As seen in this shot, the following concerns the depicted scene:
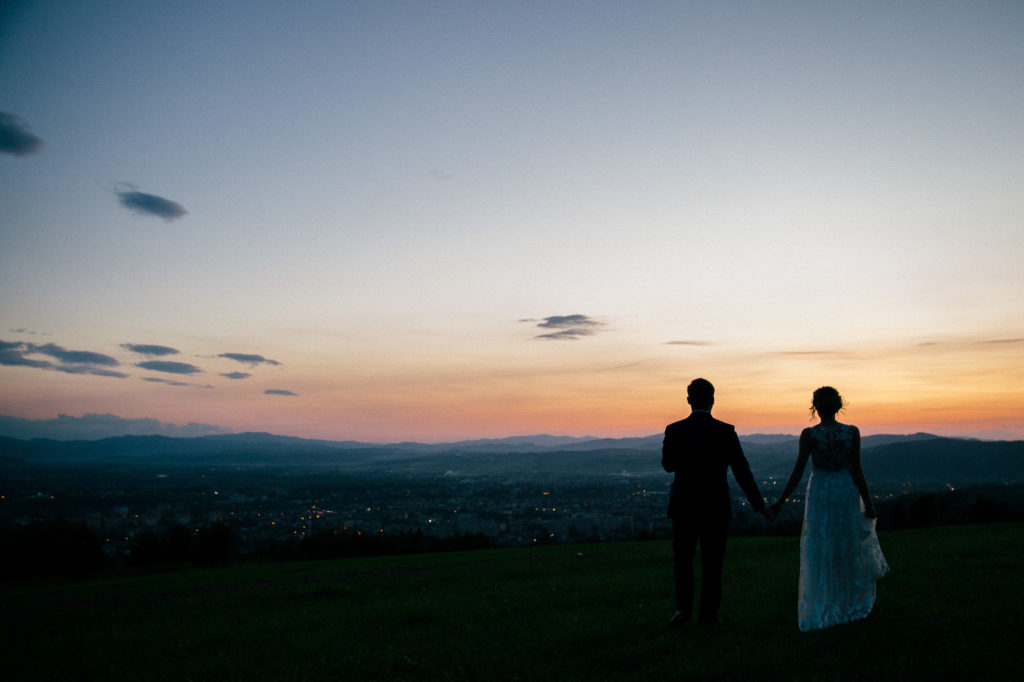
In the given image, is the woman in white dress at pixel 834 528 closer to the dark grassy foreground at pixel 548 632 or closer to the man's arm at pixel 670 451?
the dark grassy foreground at pixel 548 632

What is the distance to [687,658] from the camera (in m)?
7.13

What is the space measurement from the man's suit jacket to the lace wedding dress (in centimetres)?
111

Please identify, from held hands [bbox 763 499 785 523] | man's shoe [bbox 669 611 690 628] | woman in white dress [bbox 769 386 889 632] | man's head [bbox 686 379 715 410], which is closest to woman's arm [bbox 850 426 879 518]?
woman in white dress [bbox 769 386 889 632]

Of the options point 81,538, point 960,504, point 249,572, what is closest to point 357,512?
point 81,538

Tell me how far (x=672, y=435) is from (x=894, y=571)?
832cm

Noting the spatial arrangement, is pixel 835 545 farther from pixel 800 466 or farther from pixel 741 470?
pixel 741 470

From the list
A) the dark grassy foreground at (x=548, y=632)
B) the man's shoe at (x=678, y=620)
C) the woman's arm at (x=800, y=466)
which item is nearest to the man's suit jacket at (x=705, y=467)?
the woman's arm at (x=800, y=466)

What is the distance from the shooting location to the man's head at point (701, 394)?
884 cm

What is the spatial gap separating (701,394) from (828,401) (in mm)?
2072

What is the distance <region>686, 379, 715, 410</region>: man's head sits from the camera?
884 cm

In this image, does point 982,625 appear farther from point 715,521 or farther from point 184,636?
point 184,636

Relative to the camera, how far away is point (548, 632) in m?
9.39

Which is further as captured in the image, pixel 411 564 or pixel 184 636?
pixel 411 564

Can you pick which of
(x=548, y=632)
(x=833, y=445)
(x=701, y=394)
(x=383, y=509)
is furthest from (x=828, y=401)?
(x=383, y=509)
